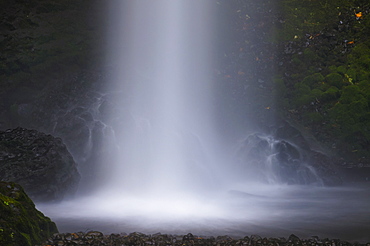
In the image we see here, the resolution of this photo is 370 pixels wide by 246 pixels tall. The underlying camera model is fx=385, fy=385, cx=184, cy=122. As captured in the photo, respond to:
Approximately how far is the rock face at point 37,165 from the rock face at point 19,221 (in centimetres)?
701

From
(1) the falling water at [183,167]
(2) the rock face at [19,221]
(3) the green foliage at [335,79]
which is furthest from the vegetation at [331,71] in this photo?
(2) the rock face at [19,221]

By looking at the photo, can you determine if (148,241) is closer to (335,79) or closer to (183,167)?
(183,167)

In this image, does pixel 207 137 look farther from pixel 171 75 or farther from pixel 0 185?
pixel 0 185

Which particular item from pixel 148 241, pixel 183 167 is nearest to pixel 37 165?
pixel 183 167

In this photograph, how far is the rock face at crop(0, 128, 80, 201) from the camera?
17.2m

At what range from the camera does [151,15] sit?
1684 inches

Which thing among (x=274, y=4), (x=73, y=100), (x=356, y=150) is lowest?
(x=356, y=150)

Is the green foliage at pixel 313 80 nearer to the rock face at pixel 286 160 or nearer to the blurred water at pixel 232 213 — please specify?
the rock face at pixel 286 160

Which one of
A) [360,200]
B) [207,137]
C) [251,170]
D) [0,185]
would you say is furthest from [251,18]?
[0,185]

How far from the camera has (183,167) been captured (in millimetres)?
22922

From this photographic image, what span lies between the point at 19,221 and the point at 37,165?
9191 mm

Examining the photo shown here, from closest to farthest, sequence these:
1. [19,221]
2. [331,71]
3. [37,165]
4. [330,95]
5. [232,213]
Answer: [19,221], [232,213], [37,165], [330,95], [331,71]

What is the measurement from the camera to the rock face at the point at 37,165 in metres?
17.2

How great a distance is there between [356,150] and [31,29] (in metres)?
30.6
